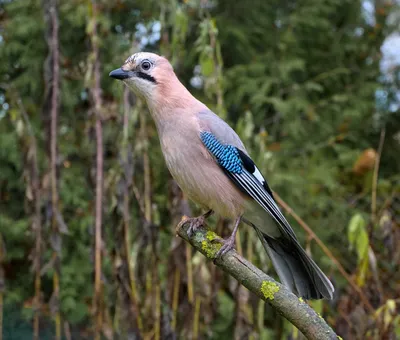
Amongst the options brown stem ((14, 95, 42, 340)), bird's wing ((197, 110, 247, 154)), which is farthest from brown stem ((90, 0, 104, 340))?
bird's wing ((197, 110, 247, 154))

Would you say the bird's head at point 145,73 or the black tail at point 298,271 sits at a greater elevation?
the bird's head at point 145,73

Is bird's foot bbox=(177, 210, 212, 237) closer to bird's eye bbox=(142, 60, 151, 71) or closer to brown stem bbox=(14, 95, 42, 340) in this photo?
bird's eye bbox=(142, 60, 151, 71)

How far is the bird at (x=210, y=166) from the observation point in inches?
89.7

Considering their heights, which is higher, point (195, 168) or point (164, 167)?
point (164, 167)

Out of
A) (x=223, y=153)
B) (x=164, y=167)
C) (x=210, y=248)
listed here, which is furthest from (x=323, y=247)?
(x=164, y=167)

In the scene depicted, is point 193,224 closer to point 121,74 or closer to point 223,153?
point 223,153

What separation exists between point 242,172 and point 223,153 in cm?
11

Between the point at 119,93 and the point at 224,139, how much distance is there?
4.08ft

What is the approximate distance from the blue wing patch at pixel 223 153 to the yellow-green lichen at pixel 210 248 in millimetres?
350

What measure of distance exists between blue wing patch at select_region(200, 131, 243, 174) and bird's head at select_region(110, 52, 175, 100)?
0.26m

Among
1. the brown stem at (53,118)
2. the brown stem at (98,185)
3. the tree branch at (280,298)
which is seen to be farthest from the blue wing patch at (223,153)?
the brown stem at (53,118)

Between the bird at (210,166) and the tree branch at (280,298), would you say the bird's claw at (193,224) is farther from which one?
the tree branch at (280,298)

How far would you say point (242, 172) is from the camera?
237cm

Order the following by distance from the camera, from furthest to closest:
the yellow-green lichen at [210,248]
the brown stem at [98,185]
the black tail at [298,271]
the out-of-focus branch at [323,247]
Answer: the brown stem at [98,185] < the out-of-focus branch at [323,247] < the black tail at [298,271] < the yellow-green lichen at [210,248]
